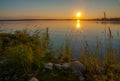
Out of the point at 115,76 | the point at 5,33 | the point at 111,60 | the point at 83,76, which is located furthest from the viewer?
the point at 5,33

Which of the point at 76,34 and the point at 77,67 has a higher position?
the point at 76,34

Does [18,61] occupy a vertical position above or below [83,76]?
above

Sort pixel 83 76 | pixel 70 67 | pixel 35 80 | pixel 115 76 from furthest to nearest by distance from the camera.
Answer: pixel 70 67 → pixel 83 76 → pixel 115 76 → pixel 35 80

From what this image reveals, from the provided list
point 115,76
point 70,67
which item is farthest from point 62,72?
point 115,76

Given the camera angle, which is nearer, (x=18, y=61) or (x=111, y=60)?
(x=18, y=61)

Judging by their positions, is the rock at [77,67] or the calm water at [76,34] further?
the calm water at [76,34]

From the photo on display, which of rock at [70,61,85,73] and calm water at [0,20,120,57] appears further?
calm water at [0,20,120,57]

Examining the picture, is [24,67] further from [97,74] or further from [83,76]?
[97,74]

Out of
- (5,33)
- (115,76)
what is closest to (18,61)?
(115,76)

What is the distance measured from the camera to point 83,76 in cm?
514

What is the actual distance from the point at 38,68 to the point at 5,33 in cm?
790

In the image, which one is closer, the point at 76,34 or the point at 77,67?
the point at 77,67

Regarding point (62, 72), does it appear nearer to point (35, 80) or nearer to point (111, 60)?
point (35, 80)

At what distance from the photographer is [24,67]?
16.9 ft
